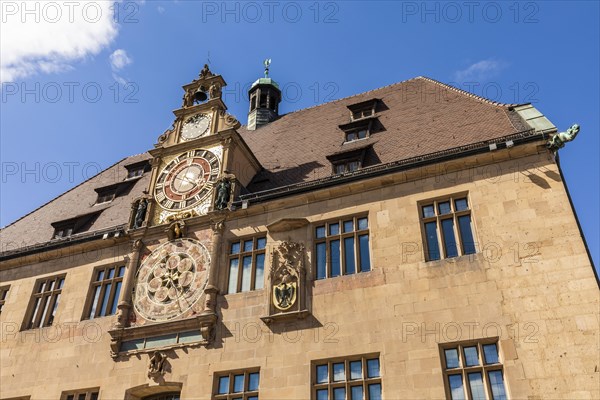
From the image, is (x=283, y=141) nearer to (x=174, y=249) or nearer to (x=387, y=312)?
(x=174, y=249)

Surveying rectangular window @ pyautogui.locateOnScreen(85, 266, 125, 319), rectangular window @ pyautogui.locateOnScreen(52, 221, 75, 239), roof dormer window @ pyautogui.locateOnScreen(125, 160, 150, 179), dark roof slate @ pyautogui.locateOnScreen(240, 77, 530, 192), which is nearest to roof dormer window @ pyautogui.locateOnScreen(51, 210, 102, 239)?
rectangular window @ pyautogui.locateOnScreen(52, 221, 75, 239)

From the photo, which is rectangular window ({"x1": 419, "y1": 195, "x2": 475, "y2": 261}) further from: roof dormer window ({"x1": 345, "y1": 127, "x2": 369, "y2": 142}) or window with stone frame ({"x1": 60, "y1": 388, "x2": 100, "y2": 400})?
window with stone frame ({"x1": 60, "y1": 388, "x2": 100, "y2": 400})

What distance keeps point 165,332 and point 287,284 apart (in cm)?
402

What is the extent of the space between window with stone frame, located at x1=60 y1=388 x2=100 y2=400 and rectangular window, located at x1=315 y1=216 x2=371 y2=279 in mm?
7477

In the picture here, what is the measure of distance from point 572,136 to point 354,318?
23.9ft

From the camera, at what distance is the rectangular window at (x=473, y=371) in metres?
12.4

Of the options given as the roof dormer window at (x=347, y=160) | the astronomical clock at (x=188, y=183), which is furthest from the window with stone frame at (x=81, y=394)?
the roof dormer window at (x=347, y=160)

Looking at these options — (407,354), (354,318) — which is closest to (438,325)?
(407,354)

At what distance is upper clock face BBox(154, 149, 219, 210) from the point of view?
62.7 feet

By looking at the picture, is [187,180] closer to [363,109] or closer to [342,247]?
[342,247]

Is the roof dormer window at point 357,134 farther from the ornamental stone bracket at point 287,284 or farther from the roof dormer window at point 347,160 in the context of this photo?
the ornamental stone bracket at point 287,284

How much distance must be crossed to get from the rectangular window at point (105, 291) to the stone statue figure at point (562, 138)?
13749mm

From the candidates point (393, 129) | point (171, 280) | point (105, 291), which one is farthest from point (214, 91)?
point (105, 291)

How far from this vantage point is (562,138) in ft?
47.5
